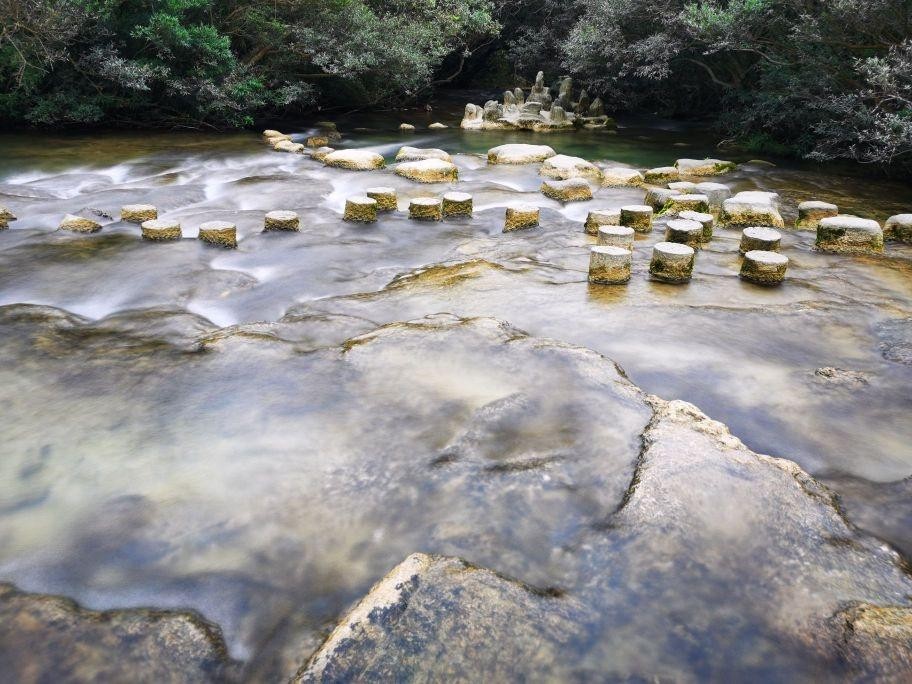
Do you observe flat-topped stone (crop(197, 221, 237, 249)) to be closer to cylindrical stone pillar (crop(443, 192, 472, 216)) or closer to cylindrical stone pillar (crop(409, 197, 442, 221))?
cylindrical stone pillar (crop(409, 197, 442, 221))

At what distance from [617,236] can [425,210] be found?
267 cm

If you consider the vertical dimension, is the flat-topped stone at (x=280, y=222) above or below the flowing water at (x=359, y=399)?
above

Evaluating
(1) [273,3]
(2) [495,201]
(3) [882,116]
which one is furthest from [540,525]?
(1) [273,3]

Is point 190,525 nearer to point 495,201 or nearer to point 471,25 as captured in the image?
point 495,201

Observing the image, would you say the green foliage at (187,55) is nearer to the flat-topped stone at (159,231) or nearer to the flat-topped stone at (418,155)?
the flat-topped stone at (418,155)

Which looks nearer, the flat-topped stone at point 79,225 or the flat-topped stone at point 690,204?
the flat-topped stone at point 79,225

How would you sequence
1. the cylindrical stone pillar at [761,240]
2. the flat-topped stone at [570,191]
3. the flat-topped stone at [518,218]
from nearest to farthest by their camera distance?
the cylindrical stone pillar at [761,240] < the flat-topped stone at [518,218] < the flat-topped stone at [570,191]

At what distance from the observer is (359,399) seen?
4301 mm

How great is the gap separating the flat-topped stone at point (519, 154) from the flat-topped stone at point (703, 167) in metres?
2.52

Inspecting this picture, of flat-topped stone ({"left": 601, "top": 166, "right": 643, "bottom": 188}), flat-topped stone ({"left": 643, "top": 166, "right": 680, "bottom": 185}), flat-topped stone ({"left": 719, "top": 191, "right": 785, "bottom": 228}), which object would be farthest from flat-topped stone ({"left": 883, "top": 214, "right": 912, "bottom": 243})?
flat-topped stone ({"left": 643, "top": 166, "right": 680, "bottom": 185})

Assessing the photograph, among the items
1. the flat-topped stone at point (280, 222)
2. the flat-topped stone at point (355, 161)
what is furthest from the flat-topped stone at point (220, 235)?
the flat-topped stone at point (355, 161)

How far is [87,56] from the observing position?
45.7 ft

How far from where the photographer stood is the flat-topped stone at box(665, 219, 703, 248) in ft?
23.6

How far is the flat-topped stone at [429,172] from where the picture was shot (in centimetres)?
1136
